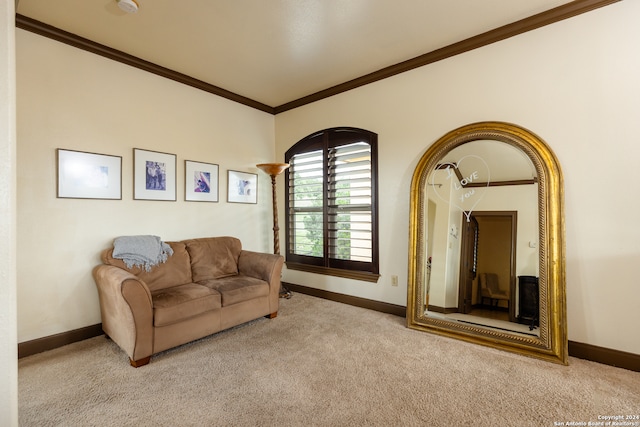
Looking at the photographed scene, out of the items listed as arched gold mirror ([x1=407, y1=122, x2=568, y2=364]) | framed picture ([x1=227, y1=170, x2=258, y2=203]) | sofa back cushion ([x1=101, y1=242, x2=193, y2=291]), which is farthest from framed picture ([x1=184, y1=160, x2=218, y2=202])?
arched gold mirror ([x1=407, y1=122, x2=568, y2=364])

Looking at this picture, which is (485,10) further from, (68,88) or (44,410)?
(44,410)

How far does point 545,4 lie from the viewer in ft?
8.01

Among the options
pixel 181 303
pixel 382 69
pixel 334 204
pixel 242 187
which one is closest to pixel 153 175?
pixel 242 187

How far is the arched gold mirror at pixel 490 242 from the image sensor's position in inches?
96.3

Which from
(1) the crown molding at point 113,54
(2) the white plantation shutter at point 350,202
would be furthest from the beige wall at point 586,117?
(1) the crown molding at point 113,54

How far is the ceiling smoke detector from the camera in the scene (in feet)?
7.54

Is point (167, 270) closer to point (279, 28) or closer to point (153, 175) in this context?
point (153, 175)

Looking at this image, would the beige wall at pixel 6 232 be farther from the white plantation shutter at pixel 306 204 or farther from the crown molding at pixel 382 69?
the white plantation shutter at pixel 306 204

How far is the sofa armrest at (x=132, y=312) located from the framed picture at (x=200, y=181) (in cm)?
141

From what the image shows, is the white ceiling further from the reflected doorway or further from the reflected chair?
the reflected chair

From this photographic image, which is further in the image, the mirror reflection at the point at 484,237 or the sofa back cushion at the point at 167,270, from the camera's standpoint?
the sofa back cushion at the point at 167,270

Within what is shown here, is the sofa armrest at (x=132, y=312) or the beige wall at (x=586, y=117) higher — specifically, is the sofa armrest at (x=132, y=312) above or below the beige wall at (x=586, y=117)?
below

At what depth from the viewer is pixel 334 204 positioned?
4.02m

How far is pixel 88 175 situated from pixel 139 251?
895 mm
